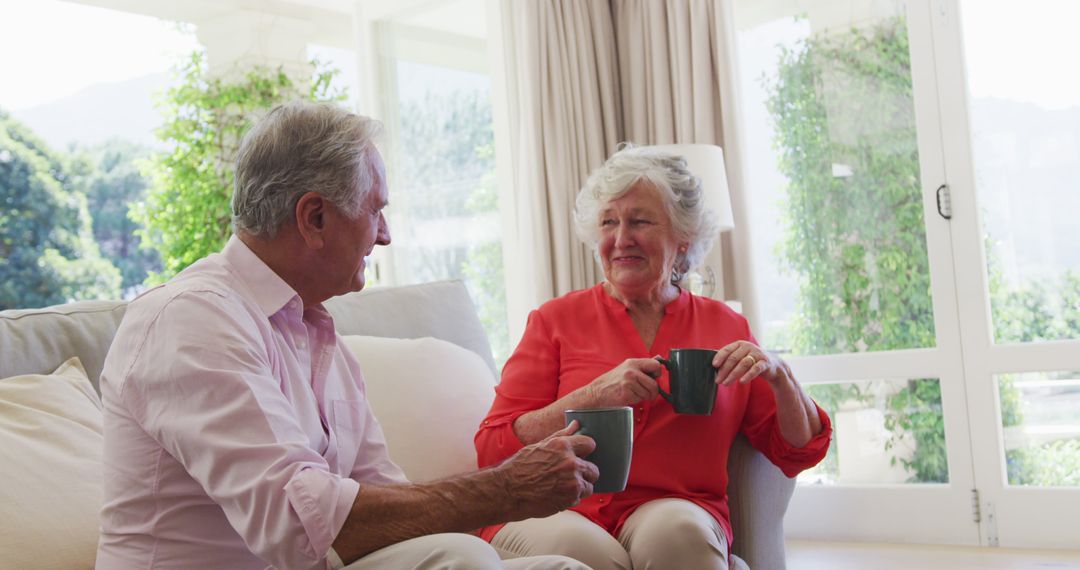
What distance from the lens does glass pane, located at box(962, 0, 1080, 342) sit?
11.9 feet

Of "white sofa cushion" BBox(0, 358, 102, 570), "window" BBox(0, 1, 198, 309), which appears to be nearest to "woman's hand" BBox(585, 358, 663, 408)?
"white sofa cushion" BBox(0, 358, 102, 570)

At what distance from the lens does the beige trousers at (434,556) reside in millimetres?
1139

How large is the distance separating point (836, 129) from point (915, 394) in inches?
42.2

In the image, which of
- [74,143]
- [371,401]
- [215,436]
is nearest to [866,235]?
[371,401]

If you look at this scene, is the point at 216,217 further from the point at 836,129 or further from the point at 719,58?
the point at 836,129

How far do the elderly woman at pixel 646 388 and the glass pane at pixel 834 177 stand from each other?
178 centimetres

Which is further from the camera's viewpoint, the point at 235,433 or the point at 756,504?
the point at 756,504

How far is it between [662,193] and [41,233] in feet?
19.0

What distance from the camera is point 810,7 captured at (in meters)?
4.09

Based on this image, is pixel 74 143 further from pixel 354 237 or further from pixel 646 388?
pixel 354 237

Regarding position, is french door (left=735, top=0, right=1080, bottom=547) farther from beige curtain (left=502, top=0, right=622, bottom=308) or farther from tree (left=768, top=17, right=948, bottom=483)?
beige curtain (left=502, top=0, right=622, bottom=308)

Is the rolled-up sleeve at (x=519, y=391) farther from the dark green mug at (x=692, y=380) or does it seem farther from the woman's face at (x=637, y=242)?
the dark green mug at (x=692, y=380)

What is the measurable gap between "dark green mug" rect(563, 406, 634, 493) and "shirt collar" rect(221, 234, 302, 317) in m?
0.42

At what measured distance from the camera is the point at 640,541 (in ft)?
5.97
